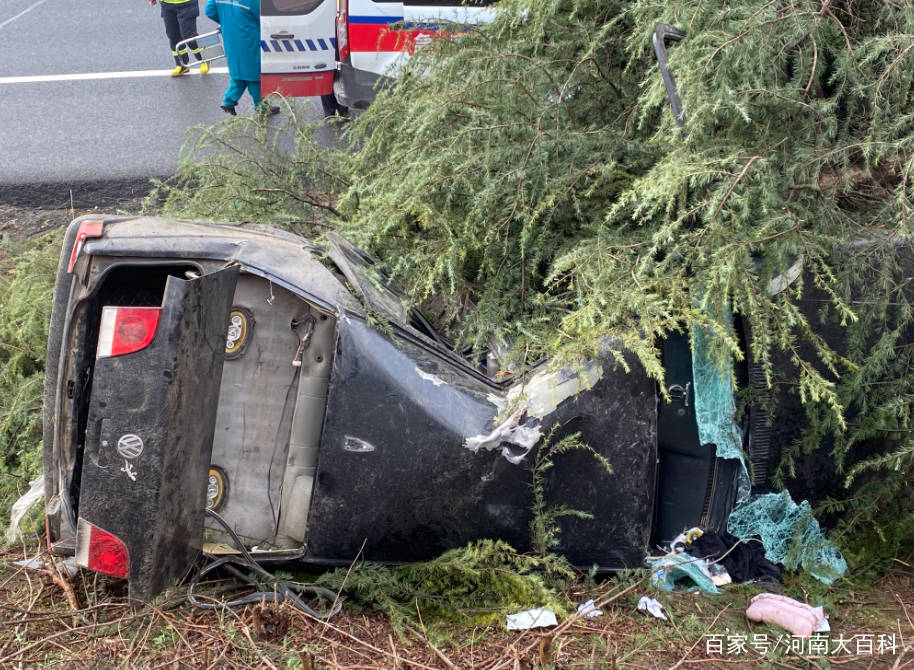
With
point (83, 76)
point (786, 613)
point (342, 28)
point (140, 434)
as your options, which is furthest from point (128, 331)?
point (83, 76)

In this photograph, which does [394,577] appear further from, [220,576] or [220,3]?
[220,3]

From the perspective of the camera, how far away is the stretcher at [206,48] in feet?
26.9

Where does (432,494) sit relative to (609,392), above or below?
below

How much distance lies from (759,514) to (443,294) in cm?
149

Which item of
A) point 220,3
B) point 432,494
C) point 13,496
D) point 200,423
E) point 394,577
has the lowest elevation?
point 13,496

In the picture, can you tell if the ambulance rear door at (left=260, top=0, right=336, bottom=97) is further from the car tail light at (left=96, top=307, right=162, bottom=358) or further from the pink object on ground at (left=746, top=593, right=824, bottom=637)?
the pink object on ground at (left=746, top=593, right=824, bottom=637)

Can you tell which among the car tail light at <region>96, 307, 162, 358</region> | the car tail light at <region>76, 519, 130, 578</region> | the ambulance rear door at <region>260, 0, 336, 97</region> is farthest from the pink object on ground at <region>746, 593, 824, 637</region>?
the ambulance rear door at <region>260, 0, 336, 97</region>

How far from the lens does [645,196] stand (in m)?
2.77

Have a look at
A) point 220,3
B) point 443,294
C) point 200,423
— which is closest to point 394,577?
point 200,423

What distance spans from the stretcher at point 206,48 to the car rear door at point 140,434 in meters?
6.54

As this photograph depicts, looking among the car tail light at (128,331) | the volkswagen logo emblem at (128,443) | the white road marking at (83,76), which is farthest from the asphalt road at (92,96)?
the volkswagen logo emblem at (128,443)

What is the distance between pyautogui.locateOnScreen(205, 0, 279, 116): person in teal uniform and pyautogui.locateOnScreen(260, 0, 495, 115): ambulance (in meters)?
0.38

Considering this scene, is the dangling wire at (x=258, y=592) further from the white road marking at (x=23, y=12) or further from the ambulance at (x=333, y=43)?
the white road marking at (x=23, y=12)

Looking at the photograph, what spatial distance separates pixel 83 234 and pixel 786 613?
273 centimetres
